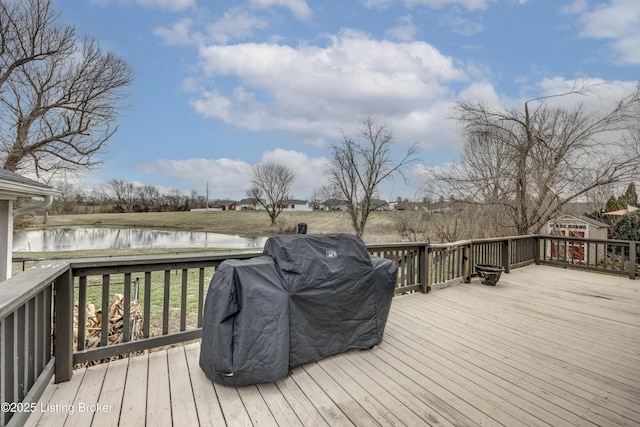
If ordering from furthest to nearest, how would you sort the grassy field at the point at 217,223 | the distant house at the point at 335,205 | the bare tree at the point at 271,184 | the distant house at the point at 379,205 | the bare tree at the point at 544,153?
the bare tree at the point at 271,184
the distant house at the point at 335,205
the distant house at the point at 379,205
the grassy field at the point at 217,223
the bare tree at the point at 544,153

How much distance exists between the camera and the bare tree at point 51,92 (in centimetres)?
1038

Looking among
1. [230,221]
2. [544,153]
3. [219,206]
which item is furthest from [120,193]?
[544,153]

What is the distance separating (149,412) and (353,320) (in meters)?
1.50

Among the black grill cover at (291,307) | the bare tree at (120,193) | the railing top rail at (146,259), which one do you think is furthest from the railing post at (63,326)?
the bare tree at (120,193)

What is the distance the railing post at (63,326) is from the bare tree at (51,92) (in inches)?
472

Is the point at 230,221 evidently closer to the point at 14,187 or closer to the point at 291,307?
the point at 14,187

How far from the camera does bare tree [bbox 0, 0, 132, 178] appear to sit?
10375mm

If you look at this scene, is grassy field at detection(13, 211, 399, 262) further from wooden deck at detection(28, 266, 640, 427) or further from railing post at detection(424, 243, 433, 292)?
wooden deck at detection(28, 266, 640, 427)

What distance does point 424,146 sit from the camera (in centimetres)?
1509

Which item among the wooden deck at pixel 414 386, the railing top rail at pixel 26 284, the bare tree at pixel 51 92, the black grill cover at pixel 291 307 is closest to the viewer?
the railing top rail at pixel 26 284

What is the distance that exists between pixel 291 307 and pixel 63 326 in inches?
61.9

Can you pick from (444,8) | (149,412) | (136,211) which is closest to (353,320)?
(149,412)

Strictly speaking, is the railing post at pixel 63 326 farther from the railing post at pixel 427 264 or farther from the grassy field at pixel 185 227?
the railing post at pixel 427 264

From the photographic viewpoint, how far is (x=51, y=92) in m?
11.4
